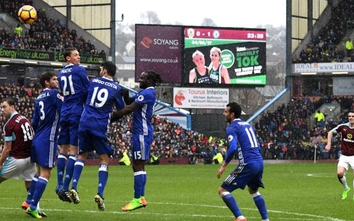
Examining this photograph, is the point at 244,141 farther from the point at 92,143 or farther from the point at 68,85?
the point at 68,85

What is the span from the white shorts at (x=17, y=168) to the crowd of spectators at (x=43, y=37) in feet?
131

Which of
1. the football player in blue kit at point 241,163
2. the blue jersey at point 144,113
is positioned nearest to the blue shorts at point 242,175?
the football player in blue kit at point 241,163

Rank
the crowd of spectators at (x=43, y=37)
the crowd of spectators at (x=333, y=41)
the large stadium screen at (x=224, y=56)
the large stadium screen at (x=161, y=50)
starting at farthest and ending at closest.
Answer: the crowd of spectators at (x=333, y=41), the large stadium screen at (x=224, y=56), the large stadium screen at (x=161, y=50), the crowd of spectators at (x=43, y=37)

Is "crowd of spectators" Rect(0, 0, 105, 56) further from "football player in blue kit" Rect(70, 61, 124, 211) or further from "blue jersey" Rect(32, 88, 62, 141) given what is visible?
"football player in blue kit" Rect(70, 61, 124, 211)

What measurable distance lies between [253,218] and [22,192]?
1001 cm

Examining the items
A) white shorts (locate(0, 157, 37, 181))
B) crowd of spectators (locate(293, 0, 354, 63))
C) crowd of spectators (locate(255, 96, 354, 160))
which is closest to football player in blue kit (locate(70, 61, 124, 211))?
white shorts (locate(0, 157, 37, 181))

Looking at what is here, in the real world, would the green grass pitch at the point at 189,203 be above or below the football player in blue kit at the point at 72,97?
below

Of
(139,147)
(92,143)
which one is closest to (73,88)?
(92,143)

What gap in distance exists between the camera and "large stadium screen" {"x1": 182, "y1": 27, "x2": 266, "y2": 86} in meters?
62.5

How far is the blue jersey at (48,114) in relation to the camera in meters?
16.0

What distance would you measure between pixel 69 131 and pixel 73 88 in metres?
0.91

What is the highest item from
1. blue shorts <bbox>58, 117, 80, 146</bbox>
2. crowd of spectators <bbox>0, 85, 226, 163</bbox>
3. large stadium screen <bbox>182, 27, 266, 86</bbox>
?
large stadium screen <bbox>182, 27, 266, 86</bbox>

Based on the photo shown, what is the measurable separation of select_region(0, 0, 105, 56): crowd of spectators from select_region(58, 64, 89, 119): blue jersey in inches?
1572

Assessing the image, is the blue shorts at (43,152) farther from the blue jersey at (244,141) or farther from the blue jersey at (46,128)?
the blue jersey at (244,141)
